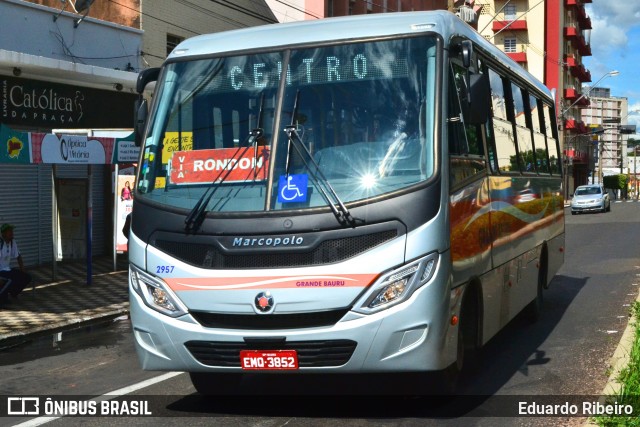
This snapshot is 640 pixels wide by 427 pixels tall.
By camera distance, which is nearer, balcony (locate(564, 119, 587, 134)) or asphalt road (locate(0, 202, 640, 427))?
asphalt road (locate(0, 202, 640, 427))

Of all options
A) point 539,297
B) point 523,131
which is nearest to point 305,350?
point 523,131

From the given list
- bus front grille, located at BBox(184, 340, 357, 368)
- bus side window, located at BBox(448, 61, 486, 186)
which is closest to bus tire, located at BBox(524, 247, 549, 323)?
bus side window, located at BBox(448, 61, 486, 186)

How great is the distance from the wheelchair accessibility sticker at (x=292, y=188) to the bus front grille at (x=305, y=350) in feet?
3.37

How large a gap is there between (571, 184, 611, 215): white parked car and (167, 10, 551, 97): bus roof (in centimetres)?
4534

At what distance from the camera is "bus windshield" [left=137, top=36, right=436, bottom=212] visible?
716 centimetres

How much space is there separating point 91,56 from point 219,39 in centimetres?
1537

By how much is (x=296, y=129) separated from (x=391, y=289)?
4.71 ft

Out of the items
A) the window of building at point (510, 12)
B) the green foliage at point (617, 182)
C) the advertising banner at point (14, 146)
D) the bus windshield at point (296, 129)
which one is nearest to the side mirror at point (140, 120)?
the bus windshield at point (296, 129)

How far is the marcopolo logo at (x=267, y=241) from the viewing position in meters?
6.96

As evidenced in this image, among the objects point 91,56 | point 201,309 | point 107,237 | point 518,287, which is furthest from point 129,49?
point 201,309

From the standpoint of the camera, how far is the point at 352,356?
6.87 meters

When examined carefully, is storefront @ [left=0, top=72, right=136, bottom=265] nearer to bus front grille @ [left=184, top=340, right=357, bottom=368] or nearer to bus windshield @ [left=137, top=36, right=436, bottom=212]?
bus windshield @ [left=137, top=36, right=436, bottom=212]

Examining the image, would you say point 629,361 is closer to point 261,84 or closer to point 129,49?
point 261,84

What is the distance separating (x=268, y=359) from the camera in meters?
6.98
